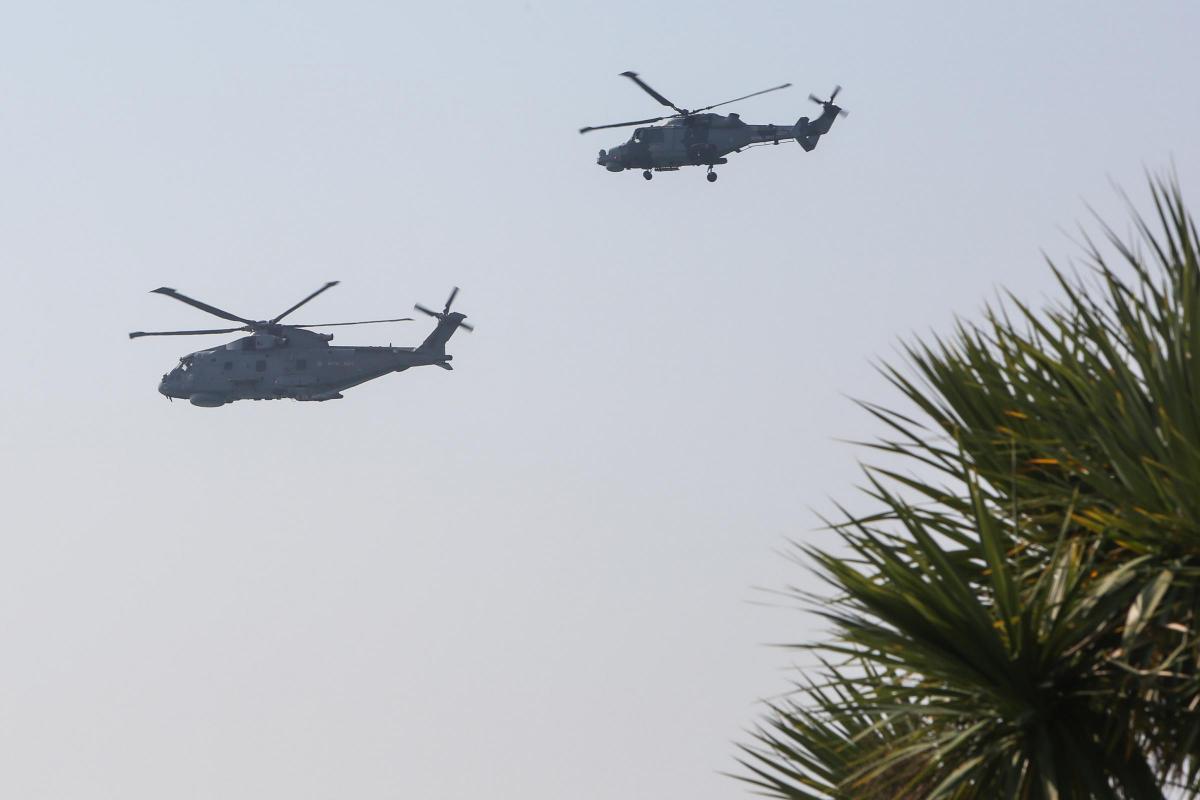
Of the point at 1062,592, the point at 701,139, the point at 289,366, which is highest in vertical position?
the point at 701,139

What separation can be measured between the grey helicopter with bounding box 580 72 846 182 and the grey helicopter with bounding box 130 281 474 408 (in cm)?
708

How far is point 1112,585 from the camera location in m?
11.4

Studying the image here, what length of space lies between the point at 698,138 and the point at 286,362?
41.9ft

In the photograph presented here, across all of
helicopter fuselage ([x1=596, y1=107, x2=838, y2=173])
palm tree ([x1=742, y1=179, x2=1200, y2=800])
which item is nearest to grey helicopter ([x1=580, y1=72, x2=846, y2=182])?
helicopter fuselage ([x1=596, y1=107, x2=838, y2=173])

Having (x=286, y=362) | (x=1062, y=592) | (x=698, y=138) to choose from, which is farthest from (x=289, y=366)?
(x=1062, y=592)

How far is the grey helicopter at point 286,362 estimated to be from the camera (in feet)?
172

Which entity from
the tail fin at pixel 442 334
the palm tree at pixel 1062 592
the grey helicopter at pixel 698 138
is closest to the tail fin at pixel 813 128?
the grey helicopter at pixel 698 138

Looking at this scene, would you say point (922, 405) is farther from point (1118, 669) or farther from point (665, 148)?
point (665, 148)

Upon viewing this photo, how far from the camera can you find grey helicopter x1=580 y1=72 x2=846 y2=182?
52188mm

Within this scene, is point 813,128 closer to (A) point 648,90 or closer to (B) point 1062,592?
(A) point 648,90

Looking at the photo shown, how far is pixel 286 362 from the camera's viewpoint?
175 feet

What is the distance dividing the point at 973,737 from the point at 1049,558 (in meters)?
1.44

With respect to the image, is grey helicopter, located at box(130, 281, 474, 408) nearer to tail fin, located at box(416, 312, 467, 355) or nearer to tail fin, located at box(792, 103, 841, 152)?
tail fin, located at box(416, 312, 467, 355)

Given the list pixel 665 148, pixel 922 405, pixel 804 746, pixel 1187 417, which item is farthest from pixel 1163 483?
pixel 665 148
